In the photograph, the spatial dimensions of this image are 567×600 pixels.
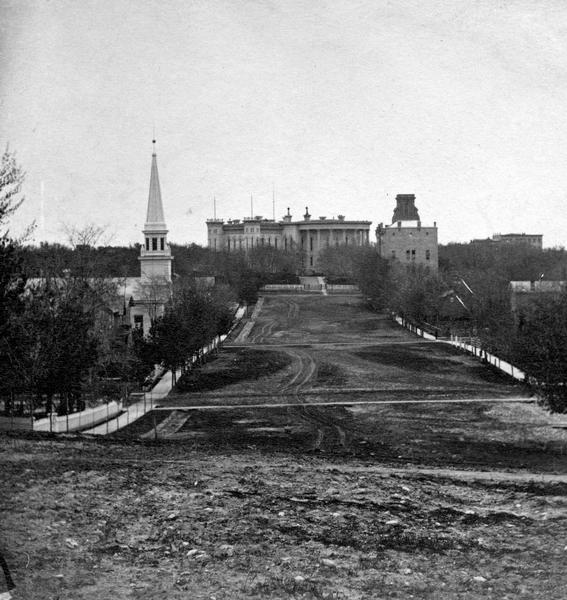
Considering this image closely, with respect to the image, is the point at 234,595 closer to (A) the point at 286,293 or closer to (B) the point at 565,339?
(B) the point at 565,339

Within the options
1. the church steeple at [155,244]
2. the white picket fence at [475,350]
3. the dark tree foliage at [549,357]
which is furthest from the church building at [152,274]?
the dark tree foliage at [549,357]

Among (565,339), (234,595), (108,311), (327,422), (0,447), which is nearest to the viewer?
(234,595)

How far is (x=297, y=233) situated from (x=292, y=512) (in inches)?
5507

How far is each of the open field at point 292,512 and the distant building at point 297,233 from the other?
12296 centimetres

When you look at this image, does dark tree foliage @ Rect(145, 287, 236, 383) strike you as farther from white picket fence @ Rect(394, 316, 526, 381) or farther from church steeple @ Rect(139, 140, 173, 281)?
church steeple @ Rect(139, 140, 173, 281)

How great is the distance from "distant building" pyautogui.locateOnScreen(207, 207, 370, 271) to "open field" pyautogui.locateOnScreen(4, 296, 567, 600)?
122956 mm

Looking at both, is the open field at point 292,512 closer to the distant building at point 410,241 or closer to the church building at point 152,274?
the church building at point 152,274

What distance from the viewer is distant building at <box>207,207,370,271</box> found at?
150125 mm

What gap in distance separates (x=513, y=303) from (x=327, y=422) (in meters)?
33.4

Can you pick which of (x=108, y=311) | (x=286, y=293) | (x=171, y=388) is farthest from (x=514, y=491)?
(x=286, y=293)

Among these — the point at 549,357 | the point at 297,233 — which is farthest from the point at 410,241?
the point at 549,357

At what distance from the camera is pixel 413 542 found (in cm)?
1169

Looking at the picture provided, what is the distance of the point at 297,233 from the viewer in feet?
499

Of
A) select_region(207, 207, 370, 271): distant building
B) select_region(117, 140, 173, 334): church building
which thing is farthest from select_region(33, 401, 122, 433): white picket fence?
select_region(207, 207, 370, 271): distant building
